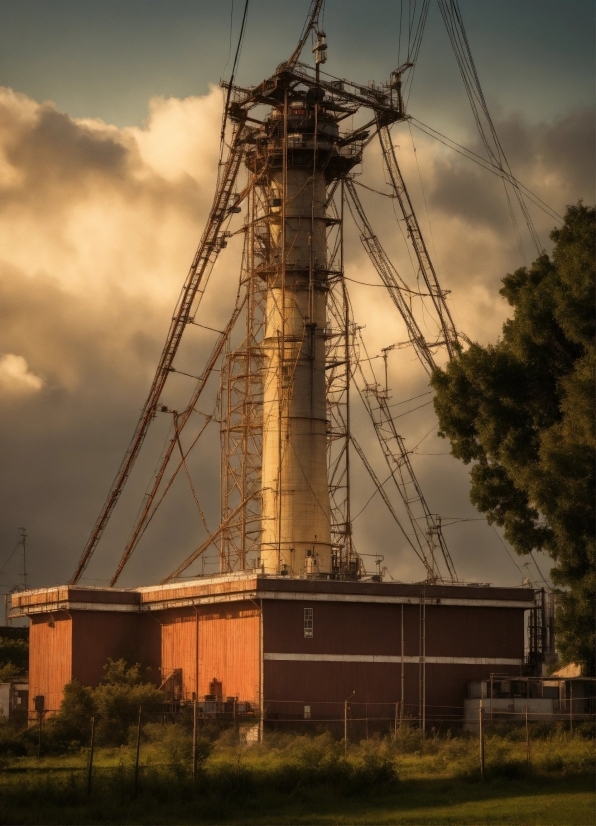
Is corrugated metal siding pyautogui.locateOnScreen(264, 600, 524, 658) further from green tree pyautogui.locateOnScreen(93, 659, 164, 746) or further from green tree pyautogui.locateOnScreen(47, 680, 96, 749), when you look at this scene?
green tree pyautogui.locateOnScreen(47, 680, 96, 749)

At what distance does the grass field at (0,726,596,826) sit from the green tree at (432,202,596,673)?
264 inches

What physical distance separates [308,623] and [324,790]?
65.8 feet

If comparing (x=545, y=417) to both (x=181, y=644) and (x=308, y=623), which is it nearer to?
(x=308, y=623)

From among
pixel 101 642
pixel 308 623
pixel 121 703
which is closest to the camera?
pixel 308 623

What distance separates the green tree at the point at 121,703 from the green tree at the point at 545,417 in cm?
1688

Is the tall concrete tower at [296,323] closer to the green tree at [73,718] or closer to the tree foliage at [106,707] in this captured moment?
the tree foliage at [106,707]

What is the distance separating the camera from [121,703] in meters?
58.0

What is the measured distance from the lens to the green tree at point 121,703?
56475 millimetres

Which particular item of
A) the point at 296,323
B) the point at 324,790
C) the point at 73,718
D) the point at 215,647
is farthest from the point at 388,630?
the point at 324,790

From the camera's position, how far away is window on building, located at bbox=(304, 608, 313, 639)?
5734 centimetres

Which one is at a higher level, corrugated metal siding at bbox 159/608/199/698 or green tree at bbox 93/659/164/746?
corrugated metal siding at bbox 159/608/199/698

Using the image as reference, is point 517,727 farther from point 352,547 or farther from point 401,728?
point 352,547

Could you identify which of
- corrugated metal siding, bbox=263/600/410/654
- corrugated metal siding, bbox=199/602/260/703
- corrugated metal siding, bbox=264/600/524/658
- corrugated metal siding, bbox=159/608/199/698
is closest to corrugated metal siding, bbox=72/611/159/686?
corrugated metal siding, bbox=159/608/199/698

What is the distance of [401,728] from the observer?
52812 millimetres
